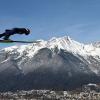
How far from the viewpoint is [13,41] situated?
33.0 meters

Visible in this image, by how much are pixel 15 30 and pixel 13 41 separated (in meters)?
1.33

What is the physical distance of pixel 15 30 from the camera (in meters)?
32.0

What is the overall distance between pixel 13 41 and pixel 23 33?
166cm

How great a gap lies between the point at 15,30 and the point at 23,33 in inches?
29.1

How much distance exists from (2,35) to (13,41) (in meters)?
1.01

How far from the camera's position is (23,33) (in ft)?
104

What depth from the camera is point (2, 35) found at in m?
33.0

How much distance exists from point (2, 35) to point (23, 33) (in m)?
2.17

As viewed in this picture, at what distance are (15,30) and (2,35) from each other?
1.53m
